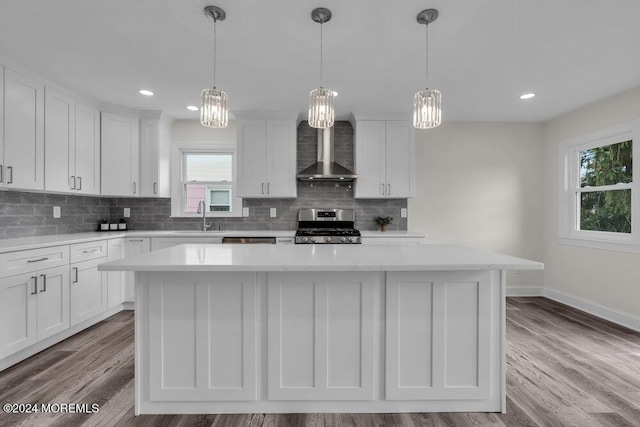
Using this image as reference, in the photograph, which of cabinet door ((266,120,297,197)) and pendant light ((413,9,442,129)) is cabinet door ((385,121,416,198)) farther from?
pendant light ((413,9,442,129))

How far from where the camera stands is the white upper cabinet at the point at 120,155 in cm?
384

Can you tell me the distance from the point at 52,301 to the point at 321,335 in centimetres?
256

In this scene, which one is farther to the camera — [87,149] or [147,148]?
[147,148]

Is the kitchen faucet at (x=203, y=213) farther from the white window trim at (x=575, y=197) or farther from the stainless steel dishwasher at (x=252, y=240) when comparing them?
the white window trim at (x=575, y=197)

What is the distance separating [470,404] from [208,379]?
156 cm

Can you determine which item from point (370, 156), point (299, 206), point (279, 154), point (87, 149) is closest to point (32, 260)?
point (87, 149)

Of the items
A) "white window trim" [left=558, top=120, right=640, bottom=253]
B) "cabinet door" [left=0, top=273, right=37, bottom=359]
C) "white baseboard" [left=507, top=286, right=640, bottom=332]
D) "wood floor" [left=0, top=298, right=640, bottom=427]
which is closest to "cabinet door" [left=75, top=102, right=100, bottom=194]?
"cabinet door" [left=0, top=273, right=37, bottom=359]

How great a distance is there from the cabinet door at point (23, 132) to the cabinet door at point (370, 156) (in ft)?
11.0

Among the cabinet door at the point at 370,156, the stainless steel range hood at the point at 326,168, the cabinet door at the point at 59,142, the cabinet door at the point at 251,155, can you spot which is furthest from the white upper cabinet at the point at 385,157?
the cabinet door at the point at 59,142

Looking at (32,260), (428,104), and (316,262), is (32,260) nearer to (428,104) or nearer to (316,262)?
(316,262)

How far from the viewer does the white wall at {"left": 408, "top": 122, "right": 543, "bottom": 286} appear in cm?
455

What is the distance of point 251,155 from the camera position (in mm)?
4098

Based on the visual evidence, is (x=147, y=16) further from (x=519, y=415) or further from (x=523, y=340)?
(x=523, y=340)

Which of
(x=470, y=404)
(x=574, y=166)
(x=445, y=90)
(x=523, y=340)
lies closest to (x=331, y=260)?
(x=470, y=404)
